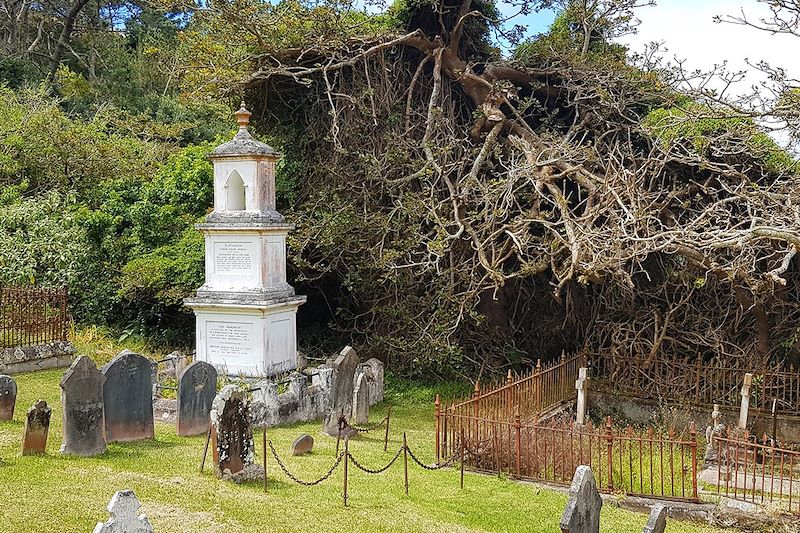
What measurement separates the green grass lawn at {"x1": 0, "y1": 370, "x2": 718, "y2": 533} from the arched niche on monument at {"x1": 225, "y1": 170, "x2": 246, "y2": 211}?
479 cm

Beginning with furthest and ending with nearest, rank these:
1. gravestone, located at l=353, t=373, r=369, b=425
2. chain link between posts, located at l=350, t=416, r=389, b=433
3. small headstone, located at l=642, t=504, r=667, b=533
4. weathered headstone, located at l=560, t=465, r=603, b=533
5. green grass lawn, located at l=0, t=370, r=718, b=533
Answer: gravestone, located at l=353, t=373, r=369, b=425, chain link between posts, located at l=350, t=416, r=389, b=433, green grass lawn, located at l=0, t=370, r=718, b=533, weathered headstone, located at l=560, t=465, r=603, b=533, small headstone, located at l=642, t=504, r=667, b=533

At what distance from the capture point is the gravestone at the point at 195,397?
1034cm

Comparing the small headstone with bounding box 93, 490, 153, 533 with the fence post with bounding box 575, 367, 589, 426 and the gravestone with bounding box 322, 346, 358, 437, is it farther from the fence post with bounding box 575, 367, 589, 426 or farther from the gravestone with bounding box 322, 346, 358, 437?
the fence post with bounding box 575, 367, 589, 426

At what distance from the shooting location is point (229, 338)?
13.3 meters

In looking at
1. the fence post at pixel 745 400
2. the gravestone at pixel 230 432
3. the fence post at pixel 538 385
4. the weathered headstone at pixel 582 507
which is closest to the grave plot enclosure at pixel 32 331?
the gravestone at pixel 230 432

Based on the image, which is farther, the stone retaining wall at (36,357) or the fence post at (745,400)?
the stone retaining wall at (36,357)

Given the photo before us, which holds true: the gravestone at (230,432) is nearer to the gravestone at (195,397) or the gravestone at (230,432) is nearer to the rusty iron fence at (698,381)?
the gravestone at (195,397)

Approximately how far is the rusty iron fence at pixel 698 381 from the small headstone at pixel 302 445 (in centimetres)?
703

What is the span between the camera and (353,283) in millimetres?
15828

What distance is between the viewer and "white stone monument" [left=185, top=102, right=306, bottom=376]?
42.9ft

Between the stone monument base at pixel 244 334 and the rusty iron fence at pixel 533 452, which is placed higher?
the stone monument base at pixel 244 334

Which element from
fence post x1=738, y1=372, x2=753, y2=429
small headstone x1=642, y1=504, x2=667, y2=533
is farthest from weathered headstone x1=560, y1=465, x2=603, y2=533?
fence post x1=738, y1=372, x2=753, y2=429

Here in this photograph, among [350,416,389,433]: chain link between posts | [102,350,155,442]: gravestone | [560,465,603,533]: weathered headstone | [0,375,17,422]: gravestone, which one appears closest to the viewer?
[560,465,603,533]: weathered headstone

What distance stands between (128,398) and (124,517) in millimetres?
5159
